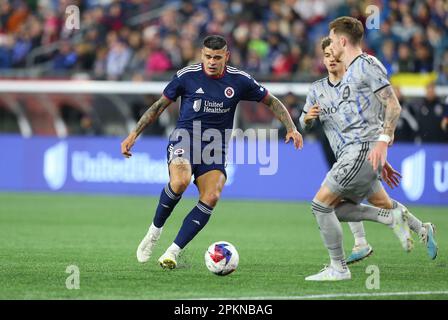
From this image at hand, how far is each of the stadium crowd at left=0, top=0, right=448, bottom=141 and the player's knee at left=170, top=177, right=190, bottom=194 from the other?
11.0 m

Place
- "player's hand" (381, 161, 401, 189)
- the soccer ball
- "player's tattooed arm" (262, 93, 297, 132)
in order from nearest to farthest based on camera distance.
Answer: the soccer ball < "player's hand" (381, 161, 401, 189) < "player's tattooed arm" (262, 93, 297, 132)

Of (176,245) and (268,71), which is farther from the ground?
(268,71)

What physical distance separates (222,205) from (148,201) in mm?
1522

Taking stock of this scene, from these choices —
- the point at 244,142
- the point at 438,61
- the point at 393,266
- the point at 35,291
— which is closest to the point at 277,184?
the point at 244,142

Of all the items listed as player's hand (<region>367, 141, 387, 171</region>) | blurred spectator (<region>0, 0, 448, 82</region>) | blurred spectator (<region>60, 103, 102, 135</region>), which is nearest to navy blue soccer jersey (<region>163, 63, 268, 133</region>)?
player's hand (<region>367, 141, 387, 171</region>)

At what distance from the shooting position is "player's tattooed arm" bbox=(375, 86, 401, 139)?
26.9 ft

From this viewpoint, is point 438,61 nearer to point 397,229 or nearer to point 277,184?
point 277,184

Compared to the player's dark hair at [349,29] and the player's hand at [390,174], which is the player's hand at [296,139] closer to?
the player's hand at [390,174]

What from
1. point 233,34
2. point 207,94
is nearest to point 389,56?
point 233,34

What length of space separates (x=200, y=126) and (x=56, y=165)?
11.0 m

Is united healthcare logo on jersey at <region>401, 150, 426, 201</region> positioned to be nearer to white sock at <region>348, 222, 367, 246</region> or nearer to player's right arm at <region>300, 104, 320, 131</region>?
white sock at <region>348, 222, 367, 246</region>

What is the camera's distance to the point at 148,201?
1922 cm

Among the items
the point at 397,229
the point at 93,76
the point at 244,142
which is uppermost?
the point at 93,76

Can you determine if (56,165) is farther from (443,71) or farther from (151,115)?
(151,115)
